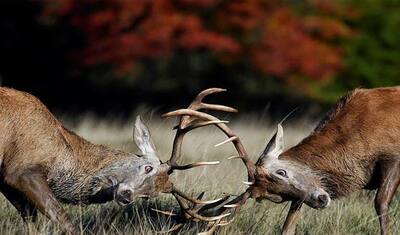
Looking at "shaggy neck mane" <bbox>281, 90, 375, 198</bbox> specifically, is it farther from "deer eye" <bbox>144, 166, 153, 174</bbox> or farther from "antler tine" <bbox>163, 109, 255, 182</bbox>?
"deer eye" <bbox>144, 166, 153, 174</bbox>

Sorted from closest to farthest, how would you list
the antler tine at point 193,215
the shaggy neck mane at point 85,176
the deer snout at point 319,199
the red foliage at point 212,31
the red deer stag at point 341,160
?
1. the antler tine at point 193,215
2. the deer snout at point 319,199
3. the red deer stag at point 341,160
4. the shaggy neck mane at point 85,176
5. the red foliage at point 212,31

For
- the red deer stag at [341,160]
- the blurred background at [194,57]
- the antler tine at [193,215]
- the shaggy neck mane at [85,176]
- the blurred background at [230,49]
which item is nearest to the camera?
the antler tine at [193,215]

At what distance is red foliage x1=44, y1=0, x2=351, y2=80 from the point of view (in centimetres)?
2303

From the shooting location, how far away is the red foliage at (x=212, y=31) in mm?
23031

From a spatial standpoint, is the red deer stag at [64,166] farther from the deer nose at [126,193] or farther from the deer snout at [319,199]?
the deer snout at [319,199]

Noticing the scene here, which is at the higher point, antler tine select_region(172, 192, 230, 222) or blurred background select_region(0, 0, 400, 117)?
antler tine select_region(172, 192, 230, 222)

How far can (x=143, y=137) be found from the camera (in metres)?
8.40

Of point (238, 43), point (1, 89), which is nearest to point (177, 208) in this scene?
point (1, 89)

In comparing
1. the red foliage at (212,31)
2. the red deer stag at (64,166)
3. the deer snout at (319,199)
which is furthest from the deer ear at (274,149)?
the red foliage at (212,31)

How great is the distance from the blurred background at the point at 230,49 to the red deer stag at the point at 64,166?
14.0m

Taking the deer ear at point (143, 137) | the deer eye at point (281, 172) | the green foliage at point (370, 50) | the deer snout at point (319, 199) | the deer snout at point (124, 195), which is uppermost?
the deer ear at point (143, 137)

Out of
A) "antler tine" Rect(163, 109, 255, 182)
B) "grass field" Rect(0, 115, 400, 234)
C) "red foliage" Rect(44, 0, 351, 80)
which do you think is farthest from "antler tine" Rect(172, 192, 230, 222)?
"red foliage" Rect(44, 0, 351, 80)

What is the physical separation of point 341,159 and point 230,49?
50.5ft

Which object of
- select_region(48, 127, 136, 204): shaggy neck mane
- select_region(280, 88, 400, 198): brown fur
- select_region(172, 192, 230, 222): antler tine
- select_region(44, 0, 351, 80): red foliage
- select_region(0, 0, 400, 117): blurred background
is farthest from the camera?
select_region(44, 0, 351, 80): red foliage
